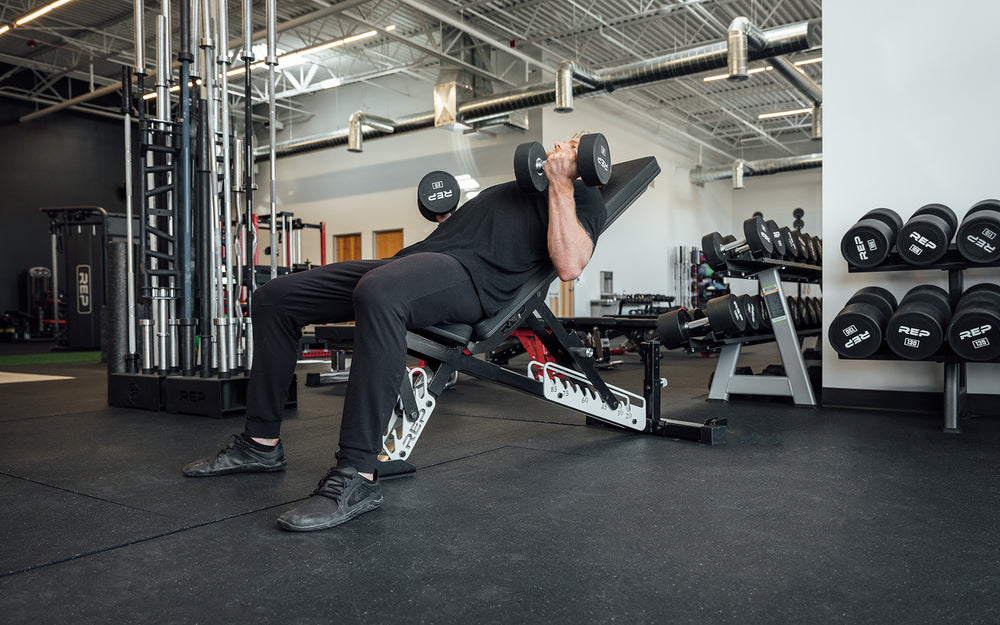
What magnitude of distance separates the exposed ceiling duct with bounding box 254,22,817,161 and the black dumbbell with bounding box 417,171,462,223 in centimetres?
562

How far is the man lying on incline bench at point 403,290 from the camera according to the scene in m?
1.48

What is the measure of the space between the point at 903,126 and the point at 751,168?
1020 centimetres

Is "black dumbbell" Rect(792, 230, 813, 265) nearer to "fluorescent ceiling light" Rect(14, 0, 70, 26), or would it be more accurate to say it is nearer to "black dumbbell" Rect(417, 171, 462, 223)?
"black dumbbell" Rect(417, 171, 462, 223)

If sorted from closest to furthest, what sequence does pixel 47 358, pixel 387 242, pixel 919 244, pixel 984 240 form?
pixel 984 240
pixel 919 244
pixel 47 358
pixel 387 242

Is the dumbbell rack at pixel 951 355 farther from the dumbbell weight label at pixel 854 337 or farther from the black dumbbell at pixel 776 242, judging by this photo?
the black dumbbell at pixel 776 242

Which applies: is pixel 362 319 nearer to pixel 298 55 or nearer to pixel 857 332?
pixel 857 332

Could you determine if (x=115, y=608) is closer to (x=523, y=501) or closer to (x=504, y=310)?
(x=523, y=501)

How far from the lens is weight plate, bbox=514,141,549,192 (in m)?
1.70

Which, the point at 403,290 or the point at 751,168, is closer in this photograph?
the point at 403,290

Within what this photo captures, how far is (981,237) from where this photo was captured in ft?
8.34

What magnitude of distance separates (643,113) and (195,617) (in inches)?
464

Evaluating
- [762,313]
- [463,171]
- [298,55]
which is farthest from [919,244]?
[298,55]

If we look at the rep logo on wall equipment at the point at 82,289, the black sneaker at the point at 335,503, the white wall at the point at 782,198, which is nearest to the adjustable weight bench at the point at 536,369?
the black sneaker at the point at 335,503

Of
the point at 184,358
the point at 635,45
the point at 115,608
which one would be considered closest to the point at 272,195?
the point at 184,358
